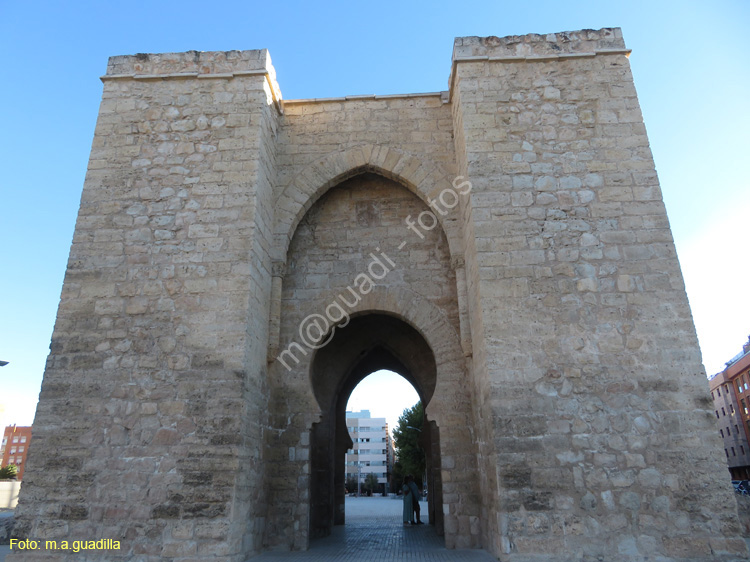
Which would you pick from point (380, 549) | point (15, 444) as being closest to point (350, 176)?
point (380, 549)

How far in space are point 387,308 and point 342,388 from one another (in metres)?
2.75

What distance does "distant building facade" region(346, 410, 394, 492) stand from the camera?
6106 centimetres

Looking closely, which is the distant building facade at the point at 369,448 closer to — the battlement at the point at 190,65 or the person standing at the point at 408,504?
the person standing at the point at 408,504

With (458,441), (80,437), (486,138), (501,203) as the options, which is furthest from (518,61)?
(80,437)

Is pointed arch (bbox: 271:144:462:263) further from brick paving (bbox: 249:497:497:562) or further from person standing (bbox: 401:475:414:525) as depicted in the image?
person standing (bbox: 401:475:414:525)

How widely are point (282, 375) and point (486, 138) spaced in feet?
13.1

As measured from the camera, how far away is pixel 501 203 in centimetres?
591

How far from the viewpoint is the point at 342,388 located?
29.5ft

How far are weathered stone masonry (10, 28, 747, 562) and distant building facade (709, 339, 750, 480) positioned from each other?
32.3 metres

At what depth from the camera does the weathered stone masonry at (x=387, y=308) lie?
16.1ft

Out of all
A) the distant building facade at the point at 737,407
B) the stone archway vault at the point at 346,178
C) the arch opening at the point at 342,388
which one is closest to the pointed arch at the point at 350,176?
the stone archway vault at the point at 346,178

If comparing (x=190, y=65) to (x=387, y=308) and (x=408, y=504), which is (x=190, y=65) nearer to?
(x=387, y=308)

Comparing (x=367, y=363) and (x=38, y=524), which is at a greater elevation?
(x=367, y=363)

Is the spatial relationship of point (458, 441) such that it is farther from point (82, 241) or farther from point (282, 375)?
point (82, 241)
